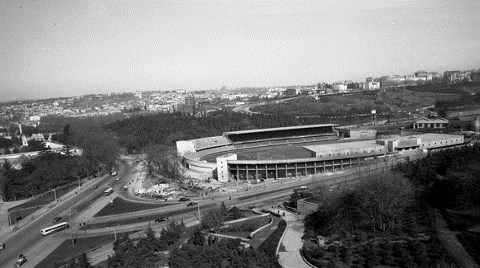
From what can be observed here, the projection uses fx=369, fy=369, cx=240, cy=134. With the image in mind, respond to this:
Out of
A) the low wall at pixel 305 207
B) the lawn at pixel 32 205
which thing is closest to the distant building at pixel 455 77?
the low wall at pixel 305 207

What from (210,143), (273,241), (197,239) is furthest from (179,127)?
(273,241)

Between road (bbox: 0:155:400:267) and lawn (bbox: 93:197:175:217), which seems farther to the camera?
lawn (bbox: 93:197:175:217)

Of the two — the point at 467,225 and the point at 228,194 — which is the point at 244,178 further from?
the point at 467,225

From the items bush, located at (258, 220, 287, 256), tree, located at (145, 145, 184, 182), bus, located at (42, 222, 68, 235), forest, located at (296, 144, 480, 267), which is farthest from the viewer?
tree, located at (145, 145, 184, 182)

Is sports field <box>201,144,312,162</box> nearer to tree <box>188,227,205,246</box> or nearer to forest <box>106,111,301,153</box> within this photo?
forest <box>106,111,301,153</box>

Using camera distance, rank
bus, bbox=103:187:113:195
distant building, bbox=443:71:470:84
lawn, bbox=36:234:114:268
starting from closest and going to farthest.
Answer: lawn, bbox=36:234:114:268 < bus, bbox=103:187:113:195 < distant building, bbox=443:71:470:84

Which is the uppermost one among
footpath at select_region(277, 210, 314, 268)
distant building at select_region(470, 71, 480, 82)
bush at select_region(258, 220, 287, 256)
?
distant building at select_region(470, 71, 480, 82)

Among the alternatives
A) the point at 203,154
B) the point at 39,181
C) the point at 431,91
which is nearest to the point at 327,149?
the point at 203,154

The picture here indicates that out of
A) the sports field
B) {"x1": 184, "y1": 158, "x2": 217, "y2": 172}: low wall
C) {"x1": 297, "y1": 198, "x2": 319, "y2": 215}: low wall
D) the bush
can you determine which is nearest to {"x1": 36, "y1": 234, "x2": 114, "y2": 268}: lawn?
the bush
